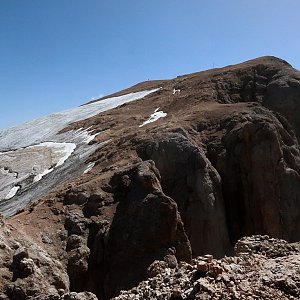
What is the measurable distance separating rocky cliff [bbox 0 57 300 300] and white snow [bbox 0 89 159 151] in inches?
18.4

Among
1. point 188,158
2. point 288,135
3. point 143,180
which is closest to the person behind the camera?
point 143,180

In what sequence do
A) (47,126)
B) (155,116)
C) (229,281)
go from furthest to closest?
(47,126), (155,116), (229,281)

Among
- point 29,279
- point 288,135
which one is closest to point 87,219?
point 29,279

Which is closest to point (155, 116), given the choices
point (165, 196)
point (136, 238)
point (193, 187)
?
point (193, 187)

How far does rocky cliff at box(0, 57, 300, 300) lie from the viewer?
1102cm

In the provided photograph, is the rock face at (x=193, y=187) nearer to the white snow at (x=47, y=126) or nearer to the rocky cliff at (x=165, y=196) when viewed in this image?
the rocky cliff at (x=165, y=196)

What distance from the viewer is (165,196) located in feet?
56.7

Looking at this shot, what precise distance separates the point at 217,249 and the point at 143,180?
587 cm

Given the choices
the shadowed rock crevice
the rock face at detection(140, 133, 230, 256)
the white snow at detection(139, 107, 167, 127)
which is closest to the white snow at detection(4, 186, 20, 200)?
the white snow at detection(139, 107, 167, 127)

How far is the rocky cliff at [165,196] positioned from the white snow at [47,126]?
1.53 feet

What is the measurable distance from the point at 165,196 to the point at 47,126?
33.1 m

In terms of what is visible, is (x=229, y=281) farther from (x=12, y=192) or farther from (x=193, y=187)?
(x=12, y=192)

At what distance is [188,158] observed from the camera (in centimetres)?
2383

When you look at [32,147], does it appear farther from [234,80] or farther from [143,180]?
[143,180]
